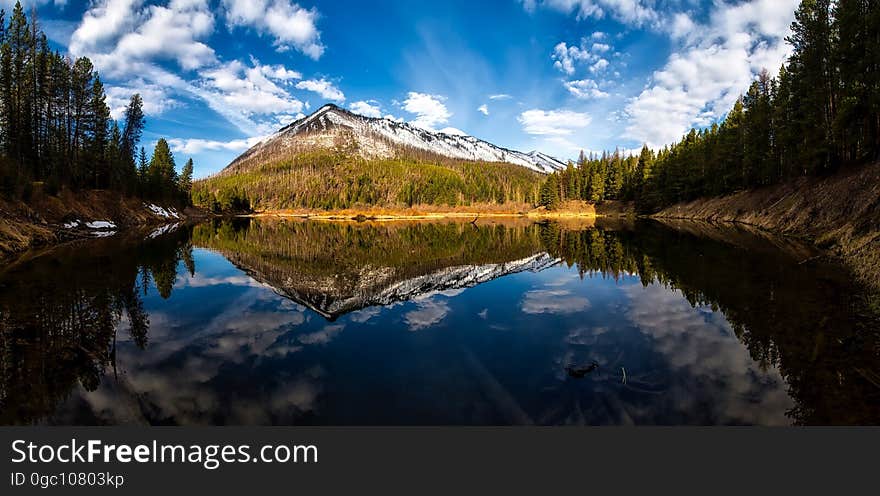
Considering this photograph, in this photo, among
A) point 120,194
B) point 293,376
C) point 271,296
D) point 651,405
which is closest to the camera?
point 651,405

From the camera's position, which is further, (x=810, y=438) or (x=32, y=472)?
(x=810, y=438)

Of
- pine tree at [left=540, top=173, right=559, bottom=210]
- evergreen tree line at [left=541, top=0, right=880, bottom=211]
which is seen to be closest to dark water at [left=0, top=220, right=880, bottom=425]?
evergreen tree line at [left=541, top=0, right=880, bottom=211]

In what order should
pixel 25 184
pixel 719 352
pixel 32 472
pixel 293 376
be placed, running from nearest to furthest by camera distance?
pixel 32 472, pixel 293 376, pixel 719 352, pixel 25 184

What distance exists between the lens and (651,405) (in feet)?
21.7

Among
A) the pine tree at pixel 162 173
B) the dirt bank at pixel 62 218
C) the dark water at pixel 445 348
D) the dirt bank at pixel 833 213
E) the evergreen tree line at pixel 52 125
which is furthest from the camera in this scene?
the pine tree at pixel 162 173

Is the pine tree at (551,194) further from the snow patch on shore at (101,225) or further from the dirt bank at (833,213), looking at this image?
the snow patch on shore at (101,225)

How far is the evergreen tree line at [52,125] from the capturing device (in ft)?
130

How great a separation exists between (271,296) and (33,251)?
772 inches

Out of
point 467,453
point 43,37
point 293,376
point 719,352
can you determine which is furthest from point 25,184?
point 719,352

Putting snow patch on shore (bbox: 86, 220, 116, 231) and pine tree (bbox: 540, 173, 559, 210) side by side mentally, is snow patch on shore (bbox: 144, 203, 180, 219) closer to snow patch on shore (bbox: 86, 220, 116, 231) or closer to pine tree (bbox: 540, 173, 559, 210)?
snow patch on shore (bbox: 86, 220, 116, 231)

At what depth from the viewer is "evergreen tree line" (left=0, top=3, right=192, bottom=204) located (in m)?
39.5

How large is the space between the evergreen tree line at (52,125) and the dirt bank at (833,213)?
50.2 metres

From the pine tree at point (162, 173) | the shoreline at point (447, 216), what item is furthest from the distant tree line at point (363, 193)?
the pine tree at point (162, 173)

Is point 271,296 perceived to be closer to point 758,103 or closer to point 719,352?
point 719,352
